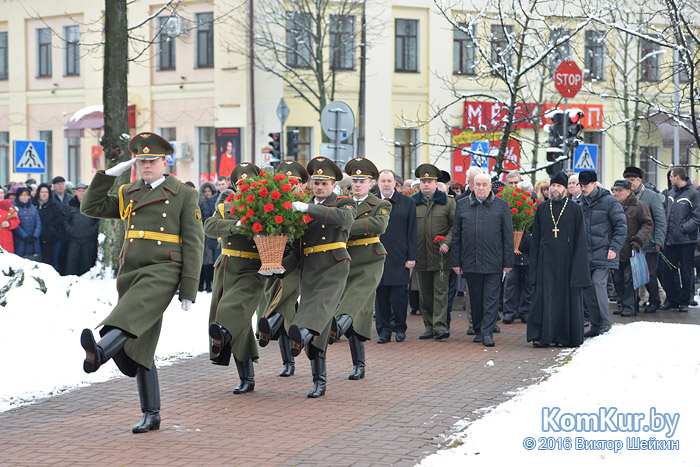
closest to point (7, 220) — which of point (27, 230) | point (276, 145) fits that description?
point (27, 230)

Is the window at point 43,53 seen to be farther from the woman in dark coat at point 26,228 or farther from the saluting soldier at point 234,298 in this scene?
the saluting soldier at point 234,298

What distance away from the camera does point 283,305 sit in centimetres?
1033

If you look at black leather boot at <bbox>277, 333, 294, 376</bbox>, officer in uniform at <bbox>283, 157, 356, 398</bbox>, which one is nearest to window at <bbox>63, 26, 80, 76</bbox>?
black leather boot at <bbox>277, 333, 294, 376</bbox>

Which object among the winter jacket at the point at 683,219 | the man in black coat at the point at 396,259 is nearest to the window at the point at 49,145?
the winter jacket at the point at 683,219

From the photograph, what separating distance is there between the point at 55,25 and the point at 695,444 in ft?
121

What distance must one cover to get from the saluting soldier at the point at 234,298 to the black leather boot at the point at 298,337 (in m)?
0.59

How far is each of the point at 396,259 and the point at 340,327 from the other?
141 inches

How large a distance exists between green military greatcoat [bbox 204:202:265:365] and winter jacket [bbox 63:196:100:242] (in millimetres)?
10985

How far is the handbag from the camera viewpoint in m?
16.1

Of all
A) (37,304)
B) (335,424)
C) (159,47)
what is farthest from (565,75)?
(159,47)

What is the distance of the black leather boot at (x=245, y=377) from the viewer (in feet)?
33.0

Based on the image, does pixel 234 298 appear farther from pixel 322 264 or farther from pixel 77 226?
pixel 77 226

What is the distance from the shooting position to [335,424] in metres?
8.52

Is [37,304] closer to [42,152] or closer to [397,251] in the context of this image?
[397,251]
